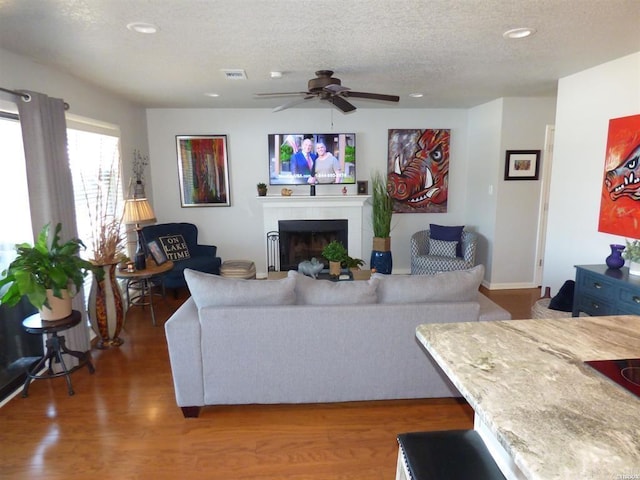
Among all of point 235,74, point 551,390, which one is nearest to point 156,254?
point 235,74

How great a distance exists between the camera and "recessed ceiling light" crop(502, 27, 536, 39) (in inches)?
102

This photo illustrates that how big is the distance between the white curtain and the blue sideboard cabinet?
14.0 feet

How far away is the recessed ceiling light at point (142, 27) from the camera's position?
95.7 inches

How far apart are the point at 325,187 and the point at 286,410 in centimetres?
375

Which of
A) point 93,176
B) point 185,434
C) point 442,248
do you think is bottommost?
point 185,434

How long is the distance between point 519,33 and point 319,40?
1.34 m

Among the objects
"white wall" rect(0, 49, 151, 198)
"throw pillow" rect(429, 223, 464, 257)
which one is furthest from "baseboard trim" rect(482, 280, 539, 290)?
"white wall" rect(0, 49, 151, 198)

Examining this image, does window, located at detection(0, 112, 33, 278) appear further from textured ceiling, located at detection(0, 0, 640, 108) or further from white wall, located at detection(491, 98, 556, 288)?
white wall, located at detection(491, 98, 556, 288)

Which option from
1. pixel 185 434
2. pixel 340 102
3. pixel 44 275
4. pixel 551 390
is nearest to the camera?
pixel 551 390

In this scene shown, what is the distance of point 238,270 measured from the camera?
512 centimetres

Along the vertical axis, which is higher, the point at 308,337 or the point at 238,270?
the point at 308,337

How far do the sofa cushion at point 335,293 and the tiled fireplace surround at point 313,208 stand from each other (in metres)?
3.19

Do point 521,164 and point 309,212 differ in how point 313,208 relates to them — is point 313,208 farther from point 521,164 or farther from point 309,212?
point 521,164

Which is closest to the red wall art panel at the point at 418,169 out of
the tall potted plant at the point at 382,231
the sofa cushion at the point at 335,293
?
the tall potted plant at the point at 382,231
